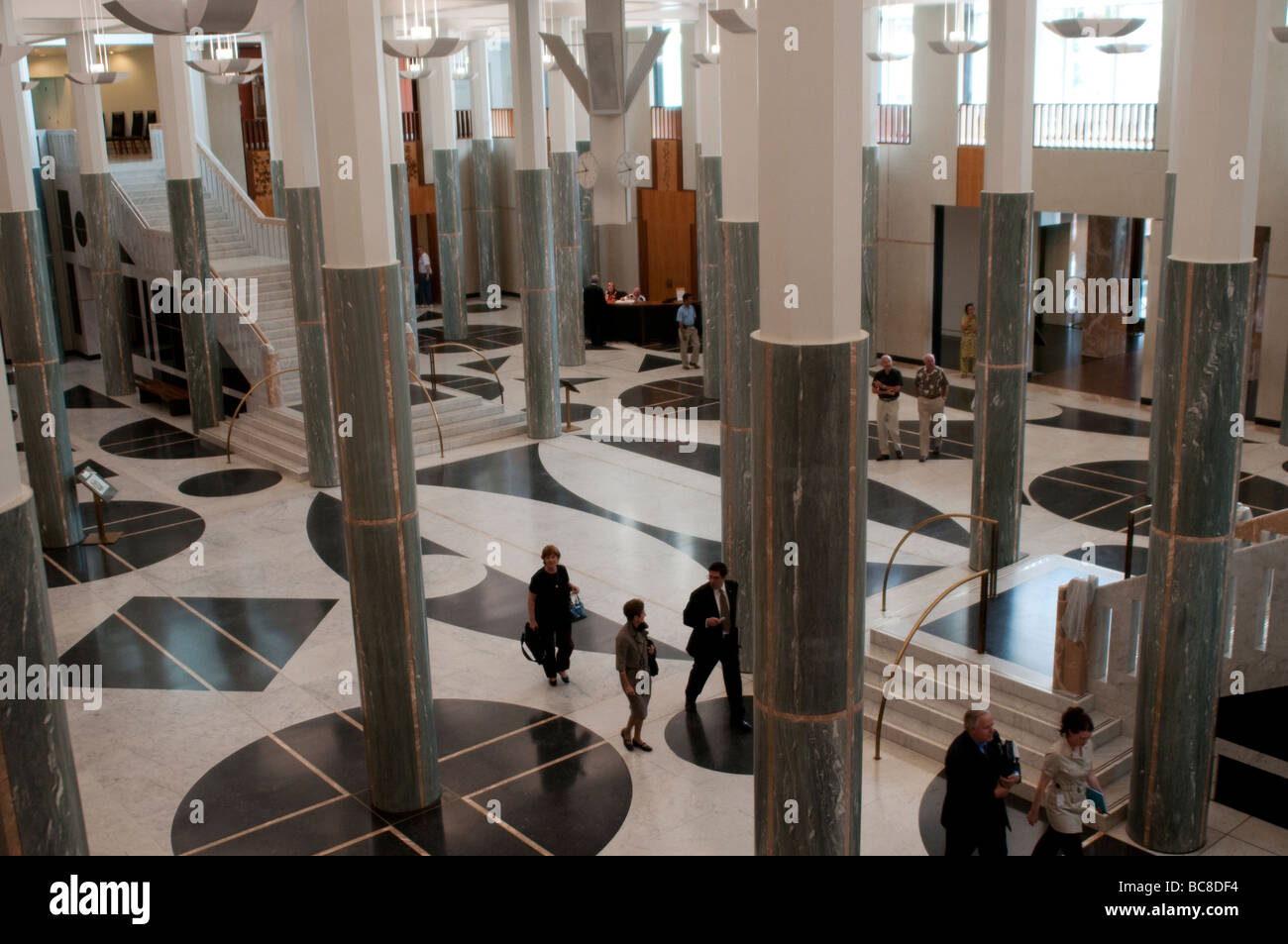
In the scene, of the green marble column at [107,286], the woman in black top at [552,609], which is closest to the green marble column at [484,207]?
the green marble column at [107,286]

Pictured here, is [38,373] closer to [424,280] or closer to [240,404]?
[240,404]

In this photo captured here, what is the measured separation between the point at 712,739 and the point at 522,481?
809 cm

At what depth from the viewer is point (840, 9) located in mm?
6262

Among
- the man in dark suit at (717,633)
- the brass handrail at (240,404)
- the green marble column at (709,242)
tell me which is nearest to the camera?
the man in dark suit at (717,633)

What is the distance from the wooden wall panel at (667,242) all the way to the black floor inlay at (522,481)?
12.0m

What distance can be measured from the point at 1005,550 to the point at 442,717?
658 cm

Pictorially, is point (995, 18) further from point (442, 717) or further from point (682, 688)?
point (442, 717)

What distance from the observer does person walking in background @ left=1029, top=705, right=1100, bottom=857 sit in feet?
25.8

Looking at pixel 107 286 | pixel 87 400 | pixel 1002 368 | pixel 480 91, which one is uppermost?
pixel 480 91

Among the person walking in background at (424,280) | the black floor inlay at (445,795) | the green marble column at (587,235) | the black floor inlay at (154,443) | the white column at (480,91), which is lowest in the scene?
the black floor inlay at (445,795)

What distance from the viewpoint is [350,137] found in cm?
866

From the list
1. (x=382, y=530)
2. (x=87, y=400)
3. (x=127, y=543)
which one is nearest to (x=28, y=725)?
(x=382, y=530)

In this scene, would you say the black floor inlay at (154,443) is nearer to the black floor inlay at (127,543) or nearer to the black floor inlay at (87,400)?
the black floor inlay at (87,400)

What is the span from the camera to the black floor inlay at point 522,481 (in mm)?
15750
